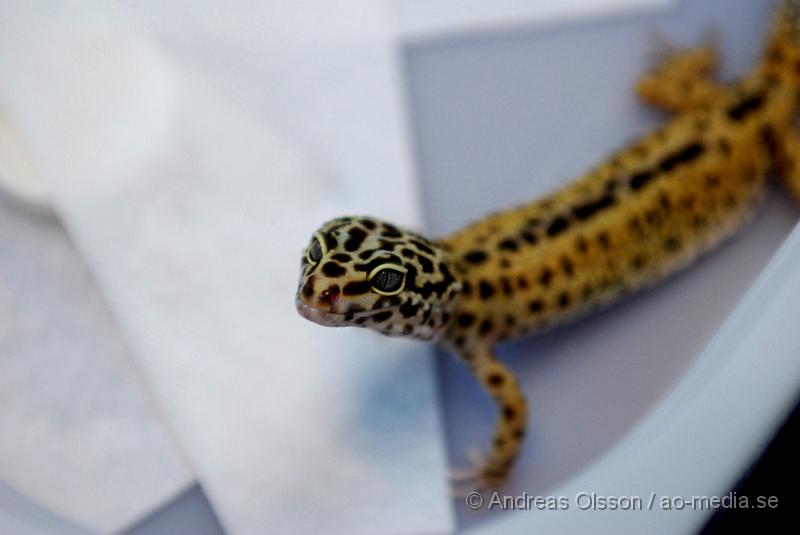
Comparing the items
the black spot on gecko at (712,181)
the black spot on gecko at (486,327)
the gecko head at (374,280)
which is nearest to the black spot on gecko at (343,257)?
the gecko head at (374,280)

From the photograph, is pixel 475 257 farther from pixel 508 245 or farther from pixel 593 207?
pixel 593 207

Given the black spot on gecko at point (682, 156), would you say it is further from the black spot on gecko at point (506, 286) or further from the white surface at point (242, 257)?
the white surface at point (242, 257)

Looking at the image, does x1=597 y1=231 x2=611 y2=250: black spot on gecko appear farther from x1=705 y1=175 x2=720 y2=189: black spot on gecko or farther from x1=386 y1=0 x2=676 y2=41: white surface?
x1=386 y1=0 x2=676 y2=41: white surface

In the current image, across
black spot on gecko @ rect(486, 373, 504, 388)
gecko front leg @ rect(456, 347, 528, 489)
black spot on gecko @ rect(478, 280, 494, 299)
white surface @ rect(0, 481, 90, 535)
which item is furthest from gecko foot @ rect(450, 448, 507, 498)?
white surface @ rect(0, 481, 90, 535)

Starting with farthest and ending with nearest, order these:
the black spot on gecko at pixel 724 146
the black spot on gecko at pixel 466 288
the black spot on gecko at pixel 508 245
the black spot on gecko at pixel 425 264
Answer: the black spot on gecko at pixel 724 146
the black spot on gecko at pixel 508 245
the black spot on gecko at pixel 466 288
the black spot on gecko at pixel 425 264

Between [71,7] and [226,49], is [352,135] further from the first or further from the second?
[71,7]
